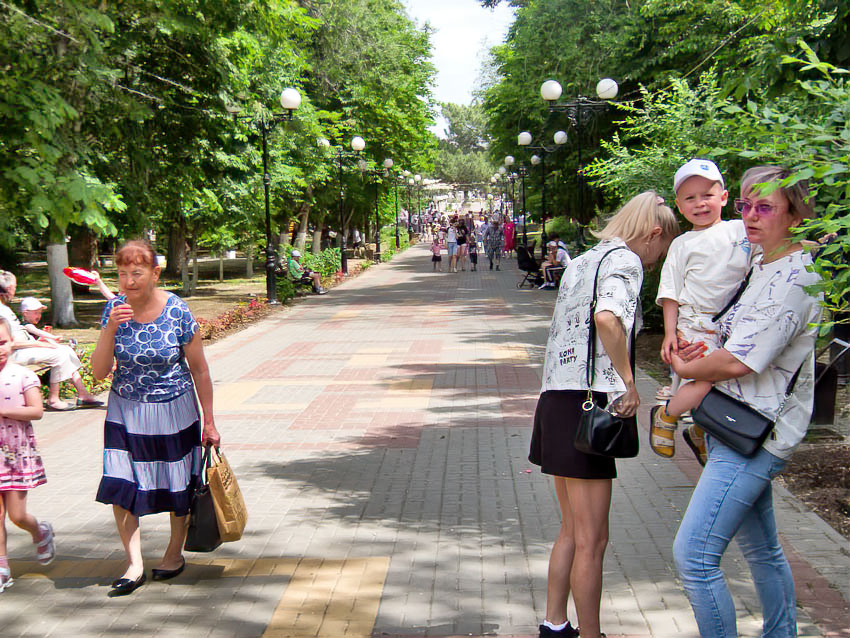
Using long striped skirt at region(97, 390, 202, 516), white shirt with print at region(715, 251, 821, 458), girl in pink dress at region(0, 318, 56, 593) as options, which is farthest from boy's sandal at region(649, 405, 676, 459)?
girl in pink dress at region(0, 318, 56, 593)

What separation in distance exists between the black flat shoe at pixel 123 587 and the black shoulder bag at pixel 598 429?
2.39 metres

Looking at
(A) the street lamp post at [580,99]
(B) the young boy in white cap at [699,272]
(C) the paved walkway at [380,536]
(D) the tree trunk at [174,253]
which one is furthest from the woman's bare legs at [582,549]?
(D) the tree trunk at [174,253]

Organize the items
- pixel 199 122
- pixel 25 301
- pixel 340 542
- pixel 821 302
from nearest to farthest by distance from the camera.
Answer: pixel 821 302
pixel 340 542
pixel 25 301
pixel 199 122

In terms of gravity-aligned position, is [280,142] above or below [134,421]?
above

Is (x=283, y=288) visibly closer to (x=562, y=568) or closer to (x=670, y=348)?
(x=562, y=568)

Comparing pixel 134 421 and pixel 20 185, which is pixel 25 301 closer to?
pixel 20 185

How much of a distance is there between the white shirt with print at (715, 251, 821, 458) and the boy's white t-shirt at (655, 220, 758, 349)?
0.28 meters

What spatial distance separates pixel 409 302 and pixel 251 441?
14163mm

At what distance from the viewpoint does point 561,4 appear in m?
26.8

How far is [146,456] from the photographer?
4352 millimetres

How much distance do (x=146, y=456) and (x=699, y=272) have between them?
2635 mm

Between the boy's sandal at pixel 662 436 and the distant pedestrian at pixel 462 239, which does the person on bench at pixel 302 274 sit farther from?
the boy's sandal at pixel 662 436

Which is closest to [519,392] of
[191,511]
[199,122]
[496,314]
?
[191,511]

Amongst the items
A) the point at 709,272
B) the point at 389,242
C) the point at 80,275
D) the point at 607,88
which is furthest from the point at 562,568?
the point at 389,242
